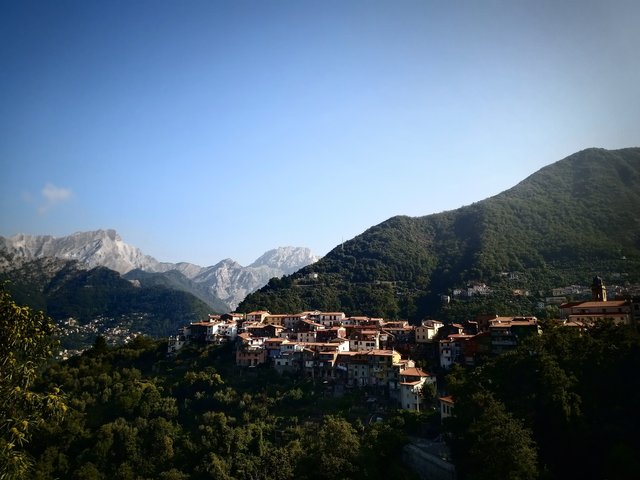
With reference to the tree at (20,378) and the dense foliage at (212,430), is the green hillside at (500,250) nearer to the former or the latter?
the dense foliage at (212,430)

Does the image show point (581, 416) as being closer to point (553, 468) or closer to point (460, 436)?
point (553, 468)

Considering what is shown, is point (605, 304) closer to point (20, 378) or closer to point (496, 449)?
point (496, 449)

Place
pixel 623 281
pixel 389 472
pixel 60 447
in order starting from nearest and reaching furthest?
1. pixel 389 472
2. pixel 60 447
3. pixel 623 281

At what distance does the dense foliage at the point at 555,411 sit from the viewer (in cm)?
2695

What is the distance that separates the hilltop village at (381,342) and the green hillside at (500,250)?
62.5ft

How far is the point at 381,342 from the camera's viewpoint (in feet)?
203

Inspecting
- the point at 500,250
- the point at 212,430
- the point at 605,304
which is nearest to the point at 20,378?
the point at 212,430

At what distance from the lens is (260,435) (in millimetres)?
45000

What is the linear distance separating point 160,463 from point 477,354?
34183 millimetres

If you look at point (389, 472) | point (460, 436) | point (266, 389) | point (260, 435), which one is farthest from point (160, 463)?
point (460, 436)

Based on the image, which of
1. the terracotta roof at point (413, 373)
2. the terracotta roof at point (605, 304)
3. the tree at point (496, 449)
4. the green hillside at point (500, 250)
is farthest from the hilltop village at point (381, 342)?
the green hillside at point (500, 250)

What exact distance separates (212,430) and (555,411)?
105 feet

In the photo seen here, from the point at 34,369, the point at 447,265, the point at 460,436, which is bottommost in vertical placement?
the point at 460,436

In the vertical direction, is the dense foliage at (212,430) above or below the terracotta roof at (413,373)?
below
